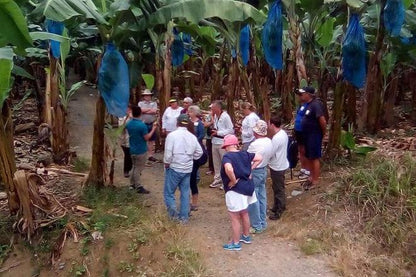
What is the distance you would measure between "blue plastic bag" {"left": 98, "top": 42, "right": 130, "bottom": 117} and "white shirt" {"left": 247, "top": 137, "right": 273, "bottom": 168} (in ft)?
6.01

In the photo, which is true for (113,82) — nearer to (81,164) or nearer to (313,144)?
(81,164)

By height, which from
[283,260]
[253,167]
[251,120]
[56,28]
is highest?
[56,28]

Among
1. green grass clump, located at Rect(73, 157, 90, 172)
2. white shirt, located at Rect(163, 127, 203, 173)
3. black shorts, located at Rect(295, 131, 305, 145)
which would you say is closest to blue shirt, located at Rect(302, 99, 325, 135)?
black shorts, located at Rect(295, 131, 305, 145)

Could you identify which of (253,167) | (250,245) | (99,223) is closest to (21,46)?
(99,223)

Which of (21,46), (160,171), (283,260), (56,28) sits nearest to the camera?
(21,46)

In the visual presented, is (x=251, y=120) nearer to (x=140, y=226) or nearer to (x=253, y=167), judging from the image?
(x=253, y=167)

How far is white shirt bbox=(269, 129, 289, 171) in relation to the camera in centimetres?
565

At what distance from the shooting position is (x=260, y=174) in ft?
18.2

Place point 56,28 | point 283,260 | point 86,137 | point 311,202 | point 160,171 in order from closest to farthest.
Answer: point 283,260 → point 311,202 → point 56,28 → point 160,171 → point 86,137

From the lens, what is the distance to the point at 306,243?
17.6ft

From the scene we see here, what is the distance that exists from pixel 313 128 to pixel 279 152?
95 centimetres

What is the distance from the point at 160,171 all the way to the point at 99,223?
8.37 ft

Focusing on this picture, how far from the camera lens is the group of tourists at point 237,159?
5.05 m

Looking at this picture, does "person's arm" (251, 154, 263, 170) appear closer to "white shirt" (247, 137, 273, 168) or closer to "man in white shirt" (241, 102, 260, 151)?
"white shirt" (247, 137, 273, 168)
